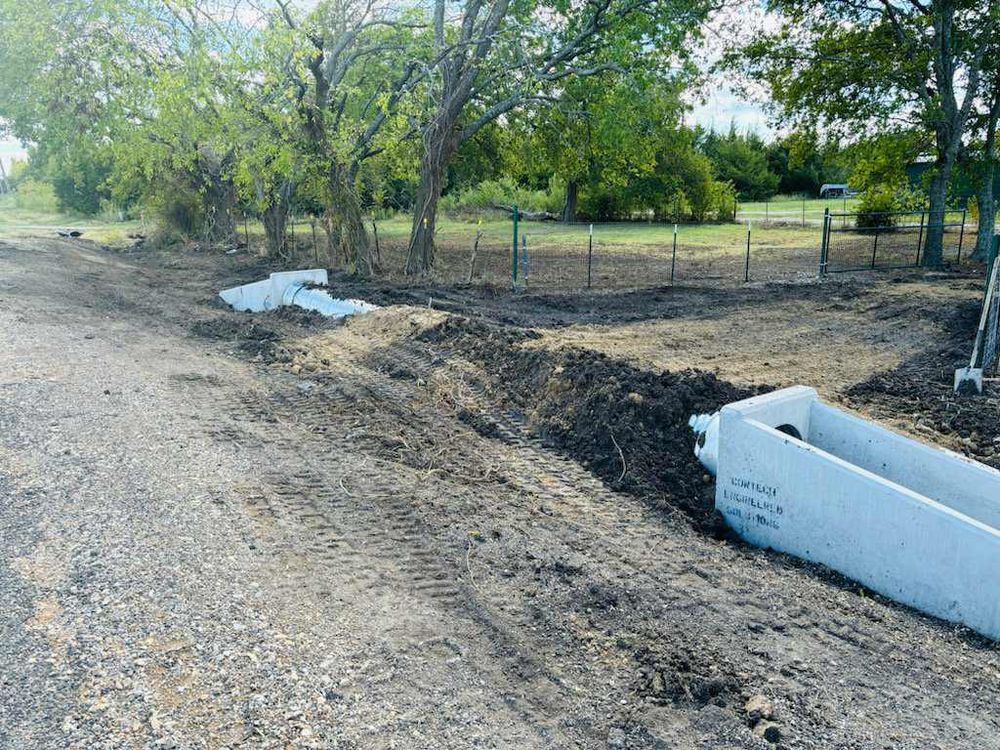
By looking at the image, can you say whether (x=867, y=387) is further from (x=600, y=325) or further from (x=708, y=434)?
(x=600, y=325)

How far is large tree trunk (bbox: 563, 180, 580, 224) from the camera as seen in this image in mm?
41375

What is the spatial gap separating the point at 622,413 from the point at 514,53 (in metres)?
12.2

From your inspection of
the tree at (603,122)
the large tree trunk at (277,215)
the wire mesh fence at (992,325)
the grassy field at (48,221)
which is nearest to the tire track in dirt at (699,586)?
the wire mesh fence at (992,325)


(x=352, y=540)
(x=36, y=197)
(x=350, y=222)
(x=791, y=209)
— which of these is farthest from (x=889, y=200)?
(x=36, y=197)

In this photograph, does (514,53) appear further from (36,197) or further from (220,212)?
(36,197)

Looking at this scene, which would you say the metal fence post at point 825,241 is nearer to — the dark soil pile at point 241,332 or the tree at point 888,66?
the tree at point 888,66

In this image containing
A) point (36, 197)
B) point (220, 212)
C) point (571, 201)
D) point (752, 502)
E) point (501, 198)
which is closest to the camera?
point (752, 502)

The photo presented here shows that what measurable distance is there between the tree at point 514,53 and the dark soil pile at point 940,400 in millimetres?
8459

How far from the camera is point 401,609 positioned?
442cm

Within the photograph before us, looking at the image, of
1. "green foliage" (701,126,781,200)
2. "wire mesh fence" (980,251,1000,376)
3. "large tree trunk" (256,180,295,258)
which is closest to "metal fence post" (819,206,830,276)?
"wire mesh fence" (980,251,1000,376)

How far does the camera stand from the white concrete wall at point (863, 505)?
4746 mm

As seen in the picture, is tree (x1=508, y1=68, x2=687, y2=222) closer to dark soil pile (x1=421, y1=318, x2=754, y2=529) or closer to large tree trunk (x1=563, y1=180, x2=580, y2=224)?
dark soil pile (x1=421, y1=318, x2=754, y2=529)

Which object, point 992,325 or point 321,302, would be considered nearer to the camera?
point 992,325

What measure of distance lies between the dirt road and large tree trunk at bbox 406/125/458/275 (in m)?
10.7
